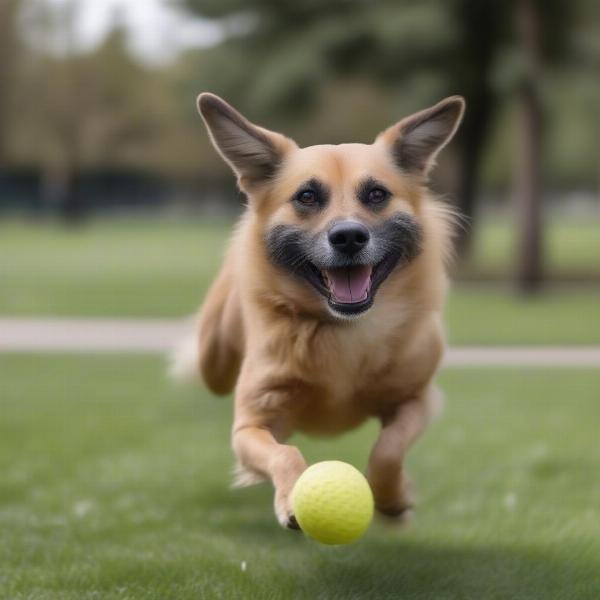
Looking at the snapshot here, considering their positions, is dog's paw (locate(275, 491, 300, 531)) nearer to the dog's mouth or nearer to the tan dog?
the tan dog

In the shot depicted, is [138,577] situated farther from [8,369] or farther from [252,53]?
[252,53]

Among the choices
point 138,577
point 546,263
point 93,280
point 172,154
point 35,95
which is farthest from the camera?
point 172,154

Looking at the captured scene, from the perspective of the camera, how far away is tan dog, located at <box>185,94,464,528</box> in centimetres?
535

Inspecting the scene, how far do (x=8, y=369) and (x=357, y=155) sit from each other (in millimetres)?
10045

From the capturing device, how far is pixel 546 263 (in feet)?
107

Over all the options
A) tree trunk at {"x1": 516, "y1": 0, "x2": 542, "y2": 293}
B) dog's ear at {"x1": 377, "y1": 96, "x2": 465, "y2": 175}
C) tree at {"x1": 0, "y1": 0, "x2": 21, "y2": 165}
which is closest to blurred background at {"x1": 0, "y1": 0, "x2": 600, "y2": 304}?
tree trunk at {"x1": 516, "y1": 0, "x2": 542, "y2": 293}

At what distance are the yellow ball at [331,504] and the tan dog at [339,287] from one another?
0.43m

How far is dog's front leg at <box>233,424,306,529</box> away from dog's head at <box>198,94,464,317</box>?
704mm

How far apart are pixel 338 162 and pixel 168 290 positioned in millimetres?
20786

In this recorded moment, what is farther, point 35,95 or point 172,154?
point 172,154

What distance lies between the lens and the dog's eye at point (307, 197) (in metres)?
5.38

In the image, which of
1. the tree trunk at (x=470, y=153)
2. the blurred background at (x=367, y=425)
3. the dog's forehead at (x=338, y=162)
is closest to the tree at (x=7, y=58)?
the blurred background at (x=367, y=425)

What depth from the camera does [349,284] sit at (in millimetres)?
5367

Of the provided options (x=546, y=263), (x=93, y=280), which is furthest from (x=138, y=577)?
(x=546, y=263)
